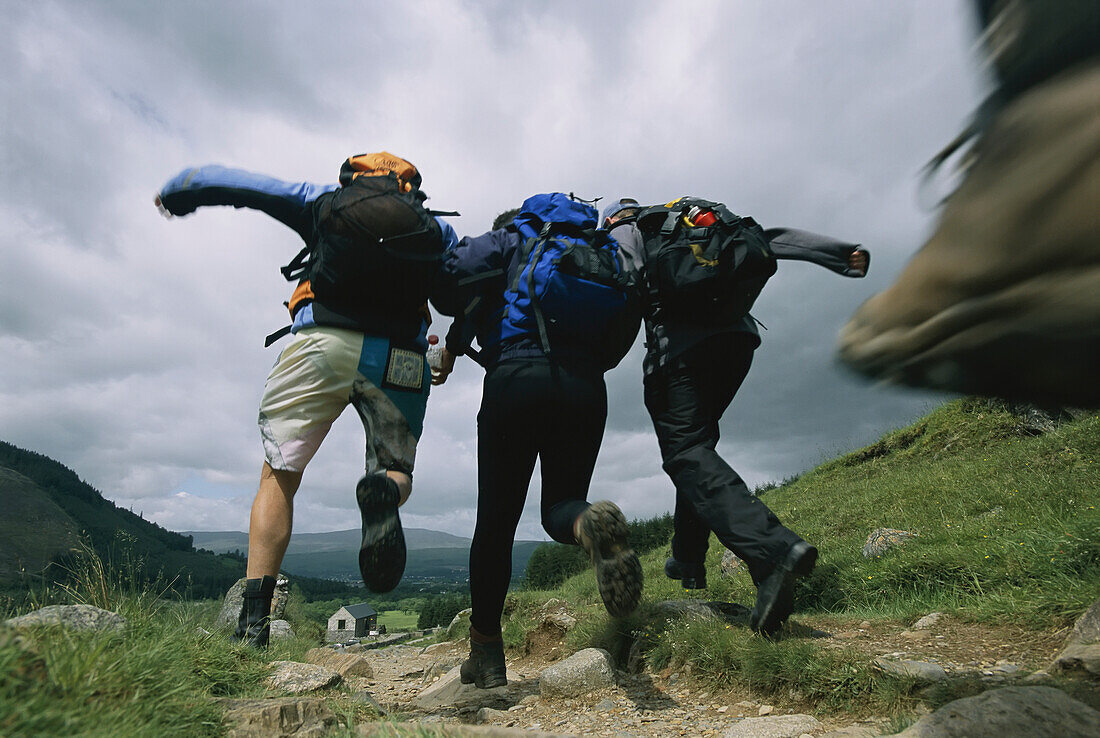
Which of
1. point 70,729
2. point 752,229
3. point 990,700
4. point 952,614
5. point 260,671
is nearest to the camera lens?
point 70,729

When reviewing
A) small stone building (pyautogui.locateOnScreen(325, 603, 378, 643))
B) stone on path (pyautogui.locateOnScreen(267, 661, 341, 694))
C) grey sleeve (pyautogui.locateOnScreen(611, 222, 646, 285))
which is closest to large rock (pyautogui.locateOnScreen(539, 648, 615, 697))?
stone on path (pyautogui.locateOnScreen(267, 661, 341, 694))

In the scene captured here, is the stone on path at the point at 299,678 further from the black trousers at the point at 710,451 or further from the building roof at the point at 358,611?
the building roof at the point at 358,611

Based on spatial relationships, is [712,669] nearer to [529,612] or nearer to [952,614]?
[952,614]

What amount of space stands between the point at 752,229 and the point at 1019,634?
7.60ft

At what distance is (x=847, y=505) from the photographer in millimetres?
7840

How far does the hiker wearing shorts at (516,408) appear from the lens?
109 inches

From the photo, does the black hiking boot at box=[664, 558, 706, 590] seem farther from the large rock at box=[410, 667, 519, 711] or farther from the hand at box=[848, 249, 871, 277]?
the hand at box=[848, 249, 871, 277]

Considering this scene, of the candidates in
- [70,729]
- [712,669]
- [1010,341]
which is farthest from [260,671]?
[1010,341]

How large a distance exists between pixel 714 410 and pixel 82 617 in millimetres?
3181

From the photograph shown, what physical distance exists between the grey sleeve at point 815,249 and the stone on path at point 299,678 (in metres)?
3.27

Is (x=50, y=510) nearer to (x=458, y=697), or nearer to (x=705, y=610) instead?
(x=458, y=697)

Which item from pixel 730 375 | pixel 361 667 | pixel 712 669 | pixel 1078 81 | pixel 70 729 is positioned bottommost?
pixel 361 667

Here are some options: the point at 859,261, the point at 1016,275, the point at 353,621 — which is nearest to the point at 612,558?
the point at 1016,275

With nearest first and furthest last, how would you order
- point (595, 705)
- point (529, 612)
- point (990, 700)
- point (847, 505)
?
point (990, 700)
point (595, 705)
point (529, 612)
point (847, 505)
